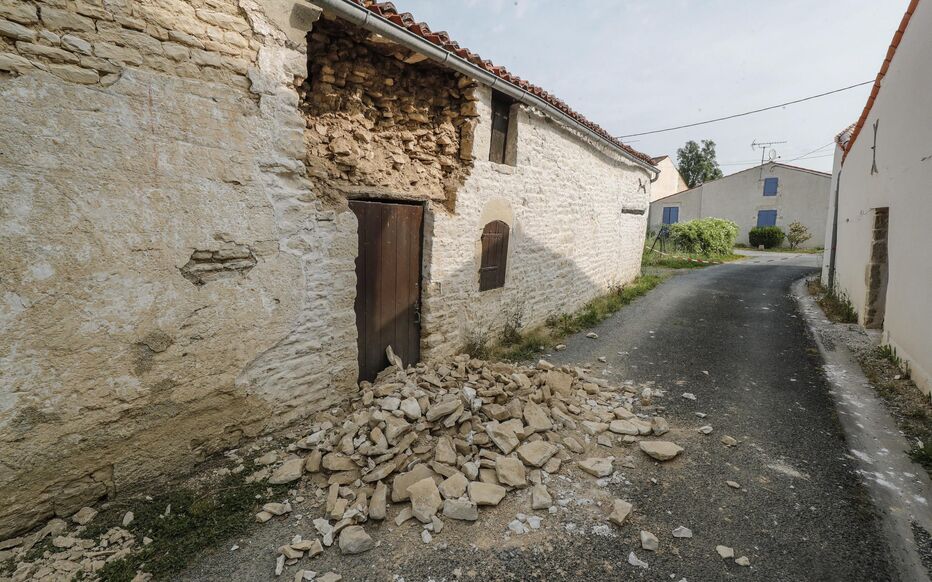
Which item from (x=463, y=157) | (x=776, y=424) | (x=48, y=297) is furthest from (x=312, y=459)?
(x=776, y=424)

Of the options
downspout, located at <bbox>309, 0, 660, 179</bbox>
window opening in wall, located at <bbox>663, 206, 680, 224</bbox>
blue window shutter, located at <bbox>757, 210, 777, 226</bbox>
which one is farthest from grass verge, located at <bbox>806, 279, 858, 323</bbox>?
window opening in wall, located at <bbox>663, 206, 680, 224</bbox>

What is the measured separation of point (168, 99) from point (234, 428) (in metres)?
2.45

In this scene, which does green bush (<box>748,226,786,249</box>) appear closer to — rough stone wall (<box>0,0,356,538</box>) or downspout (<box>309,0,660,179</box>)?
downspout (<box>309,0,660,179</box>)

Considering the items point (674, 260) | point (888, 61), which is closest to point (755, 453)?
point (888, 61)

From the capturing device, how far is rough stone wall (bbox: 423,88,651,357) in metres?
5.05

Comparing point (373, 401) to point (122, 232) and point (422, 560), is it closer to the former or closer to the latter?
point (422, 560)

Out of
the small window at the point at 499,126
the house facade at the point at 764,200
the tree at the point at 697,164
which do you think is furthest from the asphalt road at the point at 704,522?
the tree at the point at 697,164

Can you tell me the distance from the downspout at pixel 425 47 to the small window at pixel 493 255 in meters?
1.73

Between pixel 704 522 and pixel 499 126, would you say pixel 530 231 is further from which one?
pixel 704 522

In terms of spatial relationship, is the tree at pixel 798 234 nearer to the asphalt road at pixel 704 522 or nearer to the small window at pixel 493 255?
the asphalt road at pixel 704 522

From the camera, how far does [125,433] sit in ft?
8.83

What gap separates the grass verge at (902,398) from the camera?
3303 mm

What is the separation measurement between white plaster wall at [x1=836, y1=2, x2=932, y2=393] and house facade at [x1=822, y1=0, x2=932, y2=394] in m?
0.01

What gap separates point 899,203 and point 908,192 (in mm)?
392
